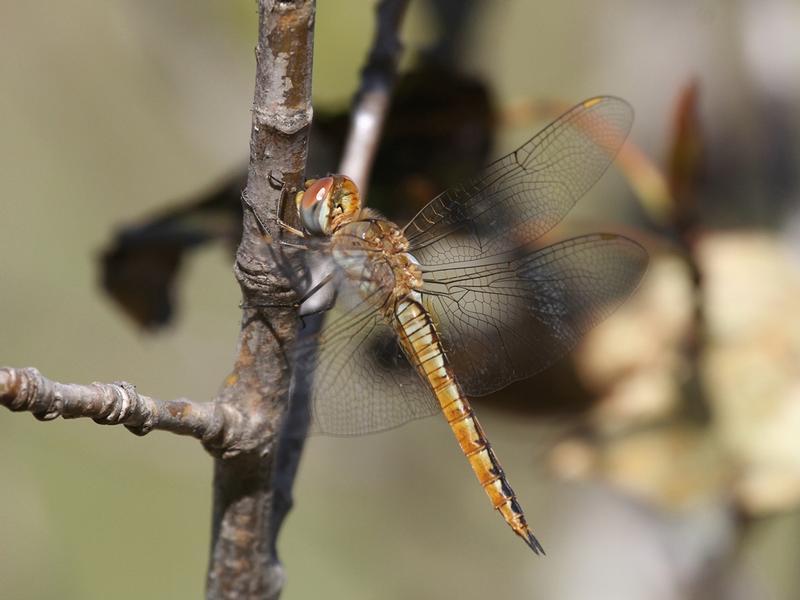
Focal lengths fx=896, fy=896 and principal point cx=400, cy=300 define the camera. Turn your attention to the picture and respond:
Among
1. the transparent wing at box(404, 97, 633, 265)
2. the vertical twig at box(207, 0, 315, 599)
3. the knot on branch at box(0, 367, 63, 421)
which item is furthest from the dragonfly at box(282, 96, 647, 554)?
the knot on branch at box(0, 367, 63, 421)

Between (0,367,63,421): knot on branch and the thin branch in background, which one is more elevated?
the thin branch in background

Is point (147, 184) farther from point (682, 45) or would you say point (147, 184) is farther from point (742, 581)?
point (742, 581)

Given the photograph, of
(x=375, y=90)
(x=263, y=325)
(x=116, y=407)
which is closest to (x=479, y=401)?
(x=375, y=90)

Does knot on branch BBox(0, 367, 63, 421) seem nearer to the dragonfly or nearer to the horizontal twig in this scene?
the horizontal twig

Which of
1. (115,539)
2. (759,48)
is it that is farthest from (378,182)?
(115,539)

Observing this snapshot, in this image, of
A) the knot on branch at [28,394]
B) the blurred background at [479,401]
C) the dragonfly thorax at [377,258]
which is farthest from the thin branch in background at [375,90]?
the knot on branch at [28,394]

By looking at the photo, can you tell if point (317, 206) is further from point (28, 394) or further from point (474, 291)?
point (28, 394)
